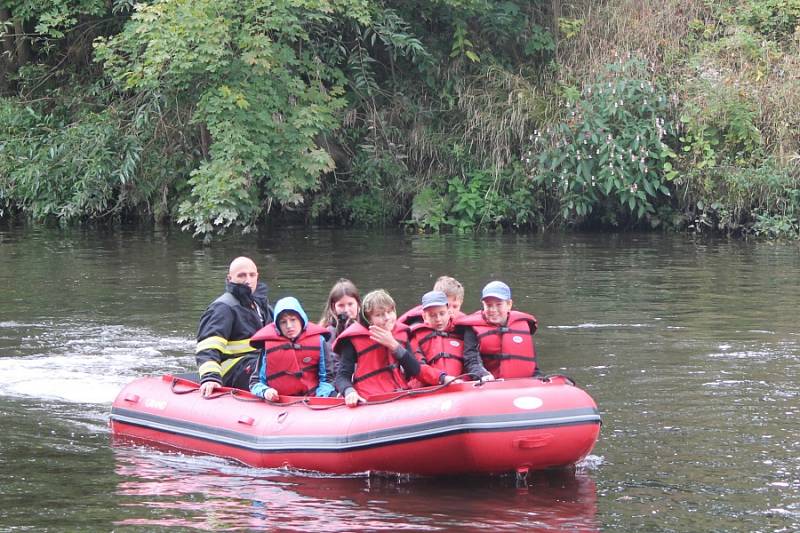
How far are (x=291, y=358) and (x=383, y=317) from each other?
790mm

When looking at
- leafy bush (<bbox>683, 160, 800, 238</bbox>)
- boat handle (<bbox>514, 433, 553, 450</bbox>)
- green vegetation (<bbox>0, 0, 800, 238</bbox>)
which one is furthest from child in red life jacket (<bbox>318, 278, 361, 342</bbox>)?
leafy bush (<bbox>683, 160, 800, 238</bbox>)

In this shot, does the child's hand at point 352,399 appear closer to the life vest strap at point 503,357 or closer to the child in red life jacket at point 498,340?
the child in red life jacket at point 498,340

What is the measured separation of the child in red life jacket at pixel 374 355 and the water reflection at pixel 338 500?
536 mm

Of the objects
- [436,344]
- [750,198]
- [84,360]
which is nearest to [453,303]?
[436,344]

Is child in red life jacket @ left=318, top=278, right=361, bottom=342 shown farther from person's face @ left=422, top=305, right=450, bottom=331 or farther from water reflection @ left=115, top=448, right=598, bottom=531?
water reflection @ left=115, top=448, right=598, bottom=531

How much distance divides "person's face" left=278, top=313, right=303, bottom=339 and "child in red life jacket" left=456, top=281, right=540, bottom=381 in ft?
3.05

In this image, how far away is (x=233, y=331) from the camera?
793cm

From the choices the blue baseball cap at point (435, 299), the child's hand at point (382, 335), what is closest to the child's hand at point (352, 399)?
the child's hand at point (382, 335)

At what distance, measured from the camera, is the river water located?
20.1 feet

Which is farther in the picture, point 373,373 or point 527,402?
point 373,373

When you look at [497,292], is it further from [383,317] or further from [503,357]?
[383,317]

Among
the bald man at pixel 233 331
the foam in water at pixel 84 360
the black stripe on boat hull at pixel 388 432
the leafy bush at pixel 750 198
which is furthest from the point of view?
the leafy bush at pixel 750 198

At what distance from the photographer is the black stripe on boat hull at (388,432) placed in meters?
6.44

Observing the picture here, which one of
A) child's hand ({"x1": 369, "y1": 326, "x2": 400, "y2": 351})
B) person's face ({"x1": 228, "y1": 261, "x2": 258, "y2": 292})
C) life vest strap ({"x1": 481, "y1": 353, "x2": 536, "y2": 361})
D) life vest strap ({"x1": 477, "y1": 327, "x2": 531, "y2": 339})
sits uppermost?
person's face ({"x1": 228, "y1": 261, "x2": 258, "y2": 292})
